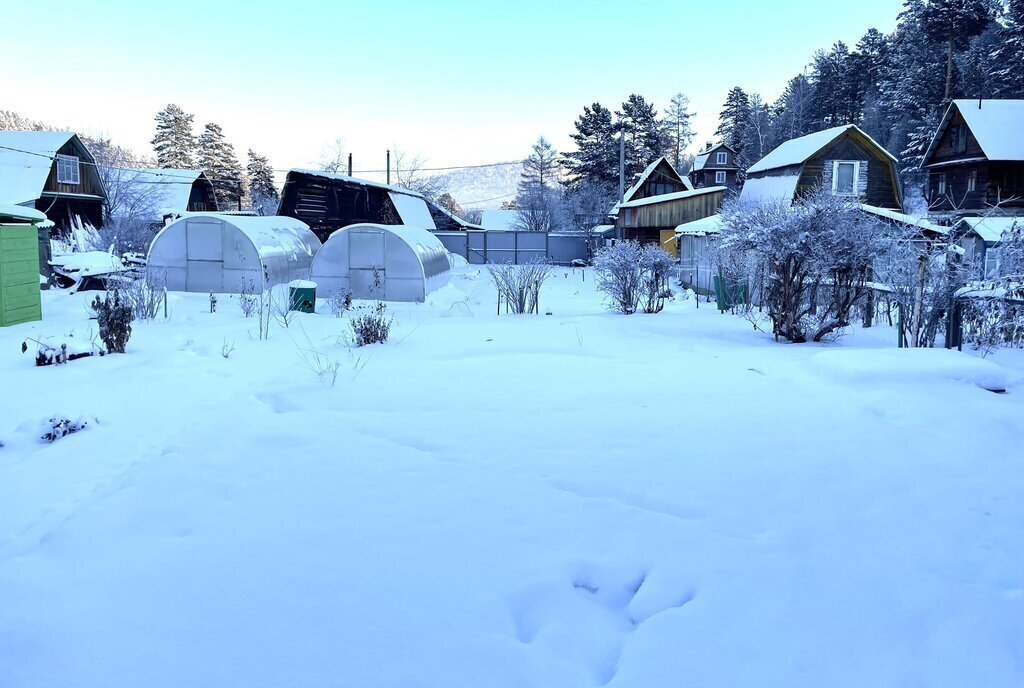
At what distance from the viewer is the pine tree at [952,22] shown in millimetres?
40312

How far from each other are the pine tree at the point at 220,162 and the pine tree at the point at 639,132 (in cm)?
3153

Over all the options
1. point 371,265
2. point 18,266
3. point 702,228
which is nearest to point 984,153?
point 702,228

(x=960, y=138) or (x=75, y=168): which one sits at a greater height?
(x=960, y=138)

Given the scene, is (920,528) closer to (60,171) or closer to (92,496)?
(92,496)

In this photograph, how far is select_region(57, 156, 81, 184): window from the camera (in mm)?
32312

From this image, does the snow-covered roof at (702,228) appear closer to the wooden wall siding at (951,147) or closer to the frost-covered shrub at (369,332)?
the wooden wall siding at (951,147)

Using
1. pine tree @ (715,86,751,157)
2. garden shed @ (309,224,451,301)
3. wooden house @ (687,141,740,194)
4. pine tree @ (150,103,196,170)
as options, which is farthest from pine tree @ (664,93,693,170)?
garden shed @ (309,224,451,301)

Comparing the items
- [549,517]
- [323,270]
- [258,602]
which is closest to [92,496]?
[258,602]

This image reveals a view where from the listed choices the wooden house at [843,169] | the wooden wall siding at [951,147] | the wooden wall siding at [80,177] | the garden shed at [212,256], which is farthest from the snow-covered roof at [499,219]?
the garden shed at [212,256]

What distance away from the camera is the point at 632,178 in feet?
193

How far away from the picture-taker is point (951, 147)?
105 feet

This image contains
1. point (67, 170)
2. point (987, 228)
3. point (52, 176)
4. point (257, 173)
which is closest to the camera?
point (987, 228)

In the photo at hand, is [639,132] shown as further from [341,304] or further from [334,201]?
[341,304]

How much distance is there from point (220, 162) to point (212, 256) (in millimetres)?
53268
